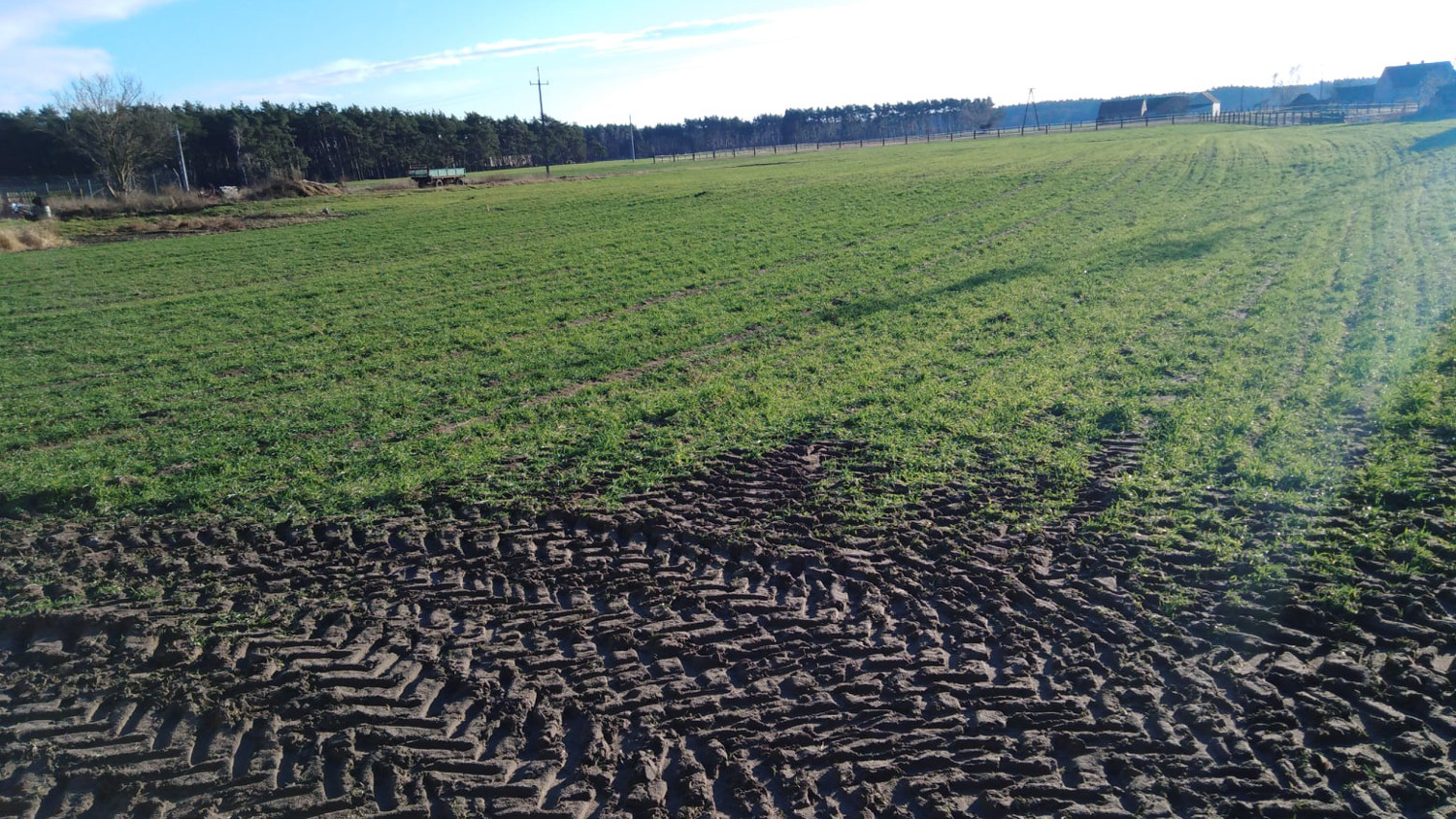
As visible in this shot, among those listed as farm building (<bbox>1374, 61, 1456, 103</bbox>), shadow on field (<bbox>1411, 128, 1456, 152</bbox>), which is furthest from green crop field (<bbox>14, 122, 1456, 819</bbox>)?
farm building (<bbox>1374, 61, 1456, 103</bbox>)

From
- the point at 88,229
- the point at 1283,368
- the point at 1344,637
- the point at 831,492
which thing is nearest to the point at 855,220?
the point at 1283,368

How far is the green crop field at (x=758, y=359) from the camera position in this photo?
358 inches

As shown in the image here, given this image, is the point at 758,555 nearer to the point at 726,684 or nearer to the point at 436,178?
the point at 726,684

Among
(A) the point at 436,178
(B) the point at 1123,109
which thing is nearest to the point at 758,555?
(A) the point at 436,178

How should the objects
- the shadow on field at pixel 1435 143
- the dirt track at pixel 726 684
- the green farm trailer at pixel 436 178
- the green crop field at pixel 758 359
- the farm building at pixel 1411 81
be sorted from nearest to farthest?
1. the dirt track at pixel 726 684
2. the green crop field at pixel 758 359
3. the shadow on field at pixel 1435 143
4. the green farm trailer at pixel 436 178
5. the farm building at pixel 1411 81

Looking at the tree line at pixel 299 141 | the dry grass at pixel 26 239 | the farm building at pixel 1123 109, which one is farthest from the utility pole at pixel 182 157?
the farm building at pixel 1123 109

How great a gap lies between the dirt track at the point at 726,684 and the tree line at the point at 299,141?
194ft

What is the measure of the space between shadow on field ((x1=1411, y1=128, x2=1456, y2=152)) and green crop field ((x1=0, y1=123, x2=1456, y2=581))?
16871 mm

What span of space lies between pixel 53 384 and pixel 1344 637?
1776 centimetres

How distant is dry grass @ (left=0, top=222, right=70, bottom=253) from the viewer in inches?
1409

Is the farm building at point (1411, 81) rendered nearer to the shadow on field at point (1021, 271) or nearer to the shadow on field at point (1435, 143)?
the shadow on field at point (1435, 143)

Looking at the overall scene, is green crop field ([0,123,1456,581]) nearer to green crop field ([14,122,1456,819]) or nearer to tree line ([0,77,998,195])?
green crop field ([14,122,1456,819])

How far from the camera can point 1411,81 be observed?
10906 cm

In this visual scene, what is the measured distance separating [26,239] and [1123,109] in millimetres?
118621
